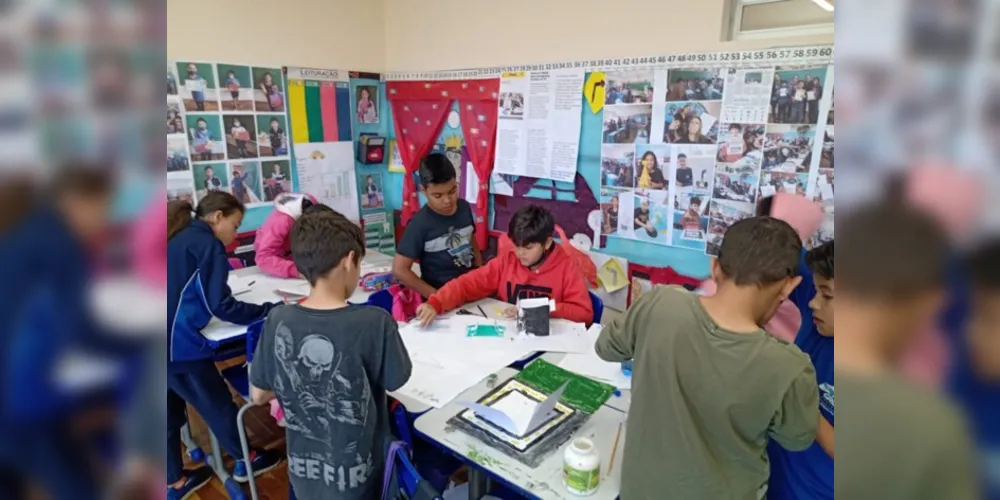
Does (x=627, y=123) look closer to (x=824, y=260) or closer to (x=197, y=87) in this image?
(x=824, y=260)

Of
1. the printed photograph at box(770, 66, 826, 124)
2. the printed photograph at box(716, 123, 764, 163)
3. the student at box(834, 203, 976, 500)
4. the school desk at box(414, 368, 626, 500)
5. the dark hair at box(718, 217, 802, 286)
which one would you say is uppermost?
the printed photograph at box(770, 66, 826, 124)

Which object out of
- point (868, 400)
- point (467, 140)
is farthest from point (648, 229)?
point (868, 400)

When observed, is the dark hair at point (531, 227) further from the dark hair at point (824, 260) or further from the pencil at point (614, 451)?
the dark hair at point (824, 260)

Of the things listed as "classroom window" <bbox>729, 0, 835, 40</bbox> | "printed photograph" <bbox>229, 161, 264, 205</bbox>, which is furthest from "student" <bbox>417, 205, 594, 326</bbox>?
"printed photograph" <bbox>229, 161, 264, 205</bbox>

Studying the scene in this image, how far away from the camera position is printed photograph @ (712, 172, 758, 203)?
2.50 meters

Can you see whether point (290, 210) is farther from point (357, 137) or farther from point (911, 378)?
point (911, 378)

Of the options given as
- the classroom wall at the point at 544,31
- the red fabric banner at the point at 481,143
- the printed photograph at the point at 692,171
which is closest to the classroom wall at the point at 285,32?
the classroom wall at the point at 544,31

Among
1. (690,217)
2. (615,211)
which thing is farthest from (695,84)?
(615,211)

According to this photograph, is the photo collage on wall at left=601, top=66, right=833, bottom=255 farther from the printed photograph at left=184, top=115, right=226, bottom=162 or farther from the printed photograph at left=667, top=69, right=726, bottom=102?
the printed photograph at left=184, top=115, right=226, bottom=162

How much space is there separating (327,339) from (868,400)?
1.25 metres

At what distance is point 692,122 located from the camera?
2.62m

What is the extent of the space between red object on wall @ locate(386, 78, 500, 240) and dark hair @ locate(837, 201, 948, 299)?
3.28m

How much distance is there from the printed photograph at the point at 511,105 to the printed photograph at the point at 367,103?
47.4 inches

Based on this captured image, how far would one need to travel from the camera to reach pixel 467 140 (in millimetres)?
3596
